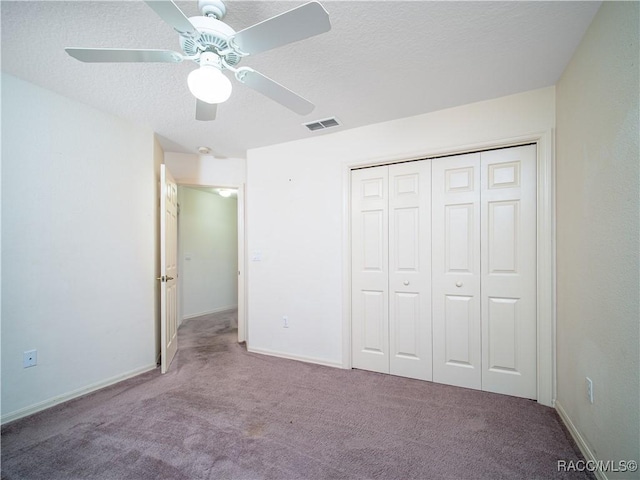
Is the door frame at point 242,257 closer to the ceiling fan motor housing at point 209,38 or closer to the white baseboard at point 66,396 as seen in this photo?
the white baseboard at point 66,396

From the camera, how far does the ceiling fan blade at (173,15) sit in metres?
1.05

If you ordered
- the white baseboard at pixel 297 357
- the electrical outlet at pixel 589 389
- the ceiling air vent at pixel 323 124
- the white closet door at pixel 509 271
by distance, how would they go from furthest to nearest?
the white baseboard at pixel 297 357, the ceiling air vent at pixel 323 124, the white closet door at pixel 509 271, the electrical outlet at pixel 589 389

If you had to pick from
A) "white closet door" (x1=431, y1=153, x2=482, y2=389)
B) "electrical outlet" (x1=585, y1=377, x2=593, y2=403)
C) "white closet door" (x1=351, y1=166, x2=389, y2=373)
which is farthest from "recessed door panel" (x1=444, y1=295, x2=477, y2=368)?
"electrical outlet" (x1=585, y1=377, x2=593, y2=403)

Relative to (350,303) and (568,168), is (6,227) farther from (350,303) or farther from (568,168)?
(568,168)

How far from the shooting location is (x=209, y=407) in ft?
7.32

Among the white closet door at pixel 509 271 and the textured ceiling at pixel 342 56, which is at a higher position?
the textured ceiling at pixel 342 56

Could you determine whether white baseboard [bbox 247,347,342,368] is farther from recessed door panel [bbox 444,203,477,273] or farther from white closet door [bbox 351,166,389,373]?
recessed door panel [bbox 444,203,477,273]

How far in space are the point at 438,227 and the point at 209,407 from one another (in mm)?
2332

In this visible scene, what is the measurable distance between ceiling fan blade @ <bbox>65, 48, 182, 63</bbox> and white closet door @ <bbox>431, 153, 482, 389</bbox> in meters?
2.16

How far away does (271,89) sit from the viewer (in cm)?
158

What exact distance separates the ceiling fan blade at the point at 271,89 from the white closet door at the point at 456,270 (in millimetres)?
1506

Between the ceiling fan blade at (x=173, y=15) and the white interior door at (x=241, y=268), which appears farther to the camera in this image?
the white interior door at (x=241, y=268)

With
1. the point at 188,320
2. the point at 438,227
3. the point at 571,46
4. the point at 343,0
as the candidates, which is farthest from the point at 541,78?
the point at 188,320

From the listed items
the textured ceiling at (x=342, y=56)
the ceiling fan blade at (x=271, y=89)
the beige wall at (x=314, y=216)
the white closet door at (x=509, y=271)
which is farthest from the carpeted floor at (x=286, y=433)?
the textured ceiling at (x=342, y=56)
